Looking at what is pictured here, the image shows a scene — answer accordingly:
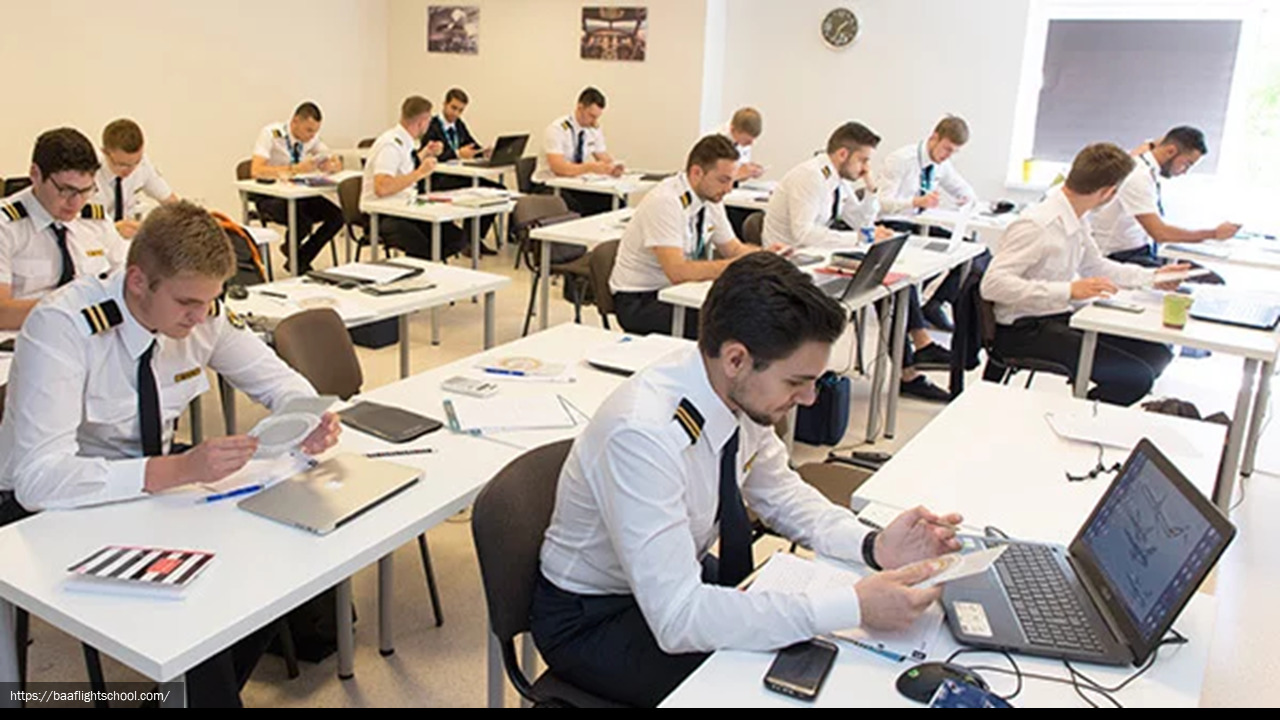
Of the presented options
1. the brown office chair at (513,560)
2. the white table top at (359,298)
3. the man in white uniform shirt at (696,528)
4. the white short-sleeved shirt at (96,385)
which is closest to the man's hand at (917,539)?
the man in white uniform shirt at (696,528)

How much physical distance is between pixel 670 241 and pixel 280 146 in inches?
163

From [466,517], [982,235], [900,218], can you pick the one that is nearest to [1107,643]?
[466,517]

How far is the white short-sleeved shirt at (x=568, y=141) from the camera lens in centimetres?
771

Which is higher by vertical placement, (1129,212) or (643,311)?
(1129,212)

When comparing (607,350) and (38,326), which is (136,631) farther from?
(607,350)

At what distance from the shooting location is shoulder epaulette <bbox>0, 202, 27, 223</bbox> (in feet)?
10.8

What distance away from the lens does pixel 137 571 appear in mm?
1532

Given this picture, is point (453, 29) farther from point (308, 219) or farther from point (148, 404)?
point (148, 404)

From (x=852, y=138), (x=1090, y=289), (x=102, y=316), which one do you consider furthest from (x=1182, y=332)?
(x=102, y=316)

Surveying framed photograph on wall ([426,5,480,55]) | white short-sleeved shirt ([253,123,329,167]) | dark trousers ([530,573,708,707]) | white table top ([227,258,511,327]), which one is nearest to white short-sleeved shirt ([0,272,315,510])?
dark trousers ([530,573,708,707])

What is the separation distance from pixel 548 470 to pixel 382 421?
2.07 ft

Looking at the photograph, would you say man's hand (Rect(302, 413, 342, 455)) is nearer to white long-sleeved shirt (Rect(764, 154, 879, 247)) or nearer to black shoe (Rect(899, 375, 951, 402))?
white long-sleeved shirt (Rect(764, 154, 879, 247))

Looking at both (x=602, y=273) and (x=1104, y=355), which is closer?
(x=1104, y=355)

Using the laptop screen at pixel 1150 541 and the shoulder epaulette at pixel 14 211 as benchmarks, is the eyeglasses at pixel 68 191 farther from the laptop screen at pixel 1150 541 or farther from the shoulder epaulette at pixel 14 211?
the laptop screen at pixel 1150 541
